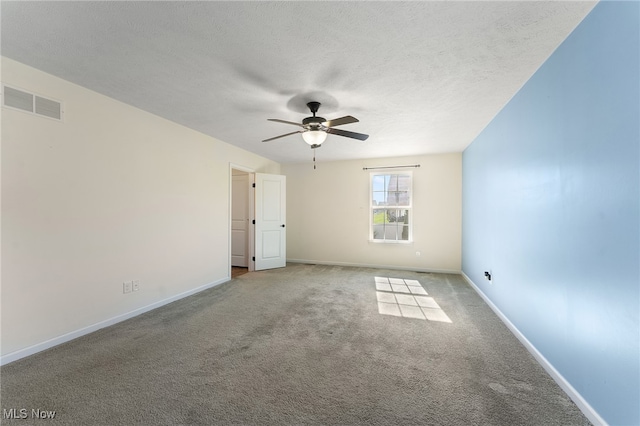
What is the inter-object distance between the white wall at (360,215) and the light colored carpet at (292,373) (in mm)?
2097

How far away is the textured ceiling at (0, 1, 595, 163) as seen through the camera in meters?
1.48

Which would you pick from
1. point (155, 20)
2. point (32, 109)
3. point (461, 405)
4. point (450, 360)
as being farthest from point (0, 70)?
point (450, 360)

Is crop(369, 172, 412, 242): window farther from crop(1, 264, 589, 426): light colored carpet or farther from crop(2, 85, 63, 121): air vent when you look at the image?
crop(2, 85, 63, 121): air vent

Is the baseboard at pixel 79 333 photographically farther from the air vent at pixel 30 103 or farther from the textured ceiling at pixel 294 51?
the textured ceiling at pixel 294 51

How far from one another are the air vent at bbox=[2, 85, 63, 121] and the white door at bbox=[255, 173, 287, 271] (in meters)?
3.05

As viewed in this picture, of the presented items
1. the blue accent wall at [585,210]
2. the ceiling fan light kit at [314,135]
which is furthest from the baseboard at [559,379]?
the ceiling fan light kit at [314,135]

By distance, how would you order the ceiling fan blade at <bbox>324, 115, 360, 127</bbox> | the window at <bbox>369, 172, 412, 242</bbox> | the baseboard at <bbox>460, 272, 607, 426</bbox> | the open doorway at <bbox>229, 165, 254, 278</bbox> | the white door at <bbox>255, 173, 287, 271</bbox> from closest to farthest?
1. the baseboard at <bbox>460, 272, 607, 426</bbox>
2. the ceiling fan blade at <bbox>324, 115, 360, 127</bbox>
3. the white door at <bbox>255, 173, 287, 271</bbox>
4. the window at <bbox>369, 172, 412, 242</bbox>
5. the open doorway at <bbox>229, 165, 254, 278</bbox>

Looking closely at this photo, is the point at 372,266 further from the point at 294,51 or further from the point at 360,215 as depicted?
the point at 294,51

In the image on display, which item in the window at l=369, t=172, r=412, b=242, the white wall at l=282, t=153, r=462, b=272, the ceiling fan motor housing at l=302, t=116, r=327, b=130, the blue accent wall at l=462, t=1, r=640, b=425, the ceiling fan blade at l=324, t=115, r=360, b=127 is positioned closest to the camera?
the blue accent wall at l=462, t=1, r=640, b=425

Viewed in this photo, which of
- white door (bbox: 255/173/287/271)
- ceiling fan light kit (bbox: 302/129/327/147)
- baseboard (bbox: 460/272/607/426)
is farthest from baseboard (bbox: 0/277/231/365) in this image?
baseboard (bbox: 460/272/607/426)

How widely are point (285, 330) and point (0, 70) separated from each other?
3.23 m

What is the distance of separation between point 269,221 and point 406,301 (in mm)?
3124

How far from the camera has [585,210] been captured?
1.49 meters

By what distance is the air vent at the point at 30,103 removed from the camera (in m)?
1.96
